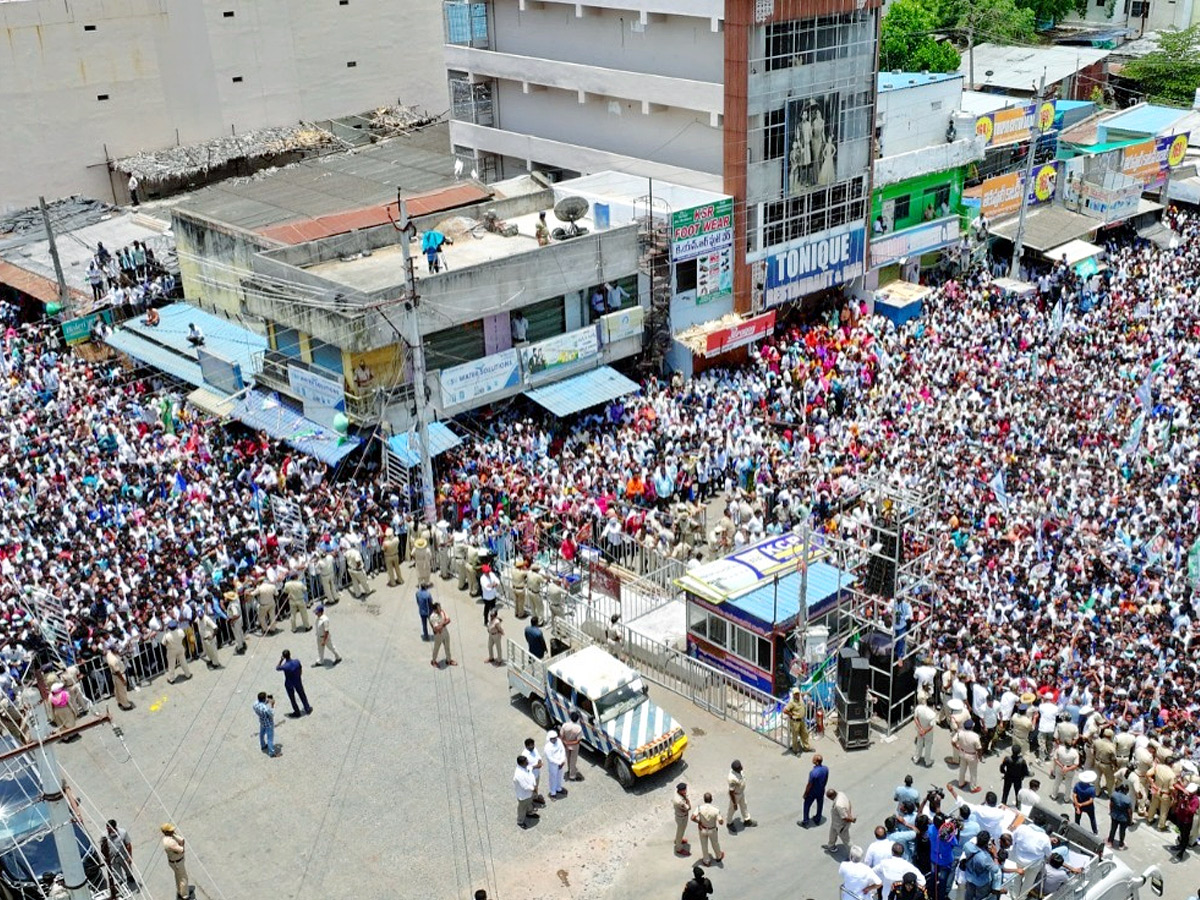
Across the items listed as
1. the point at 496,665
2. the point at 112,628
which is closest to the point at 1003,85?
the point at 496,665

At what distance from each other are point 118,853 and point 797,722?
11.0 metres

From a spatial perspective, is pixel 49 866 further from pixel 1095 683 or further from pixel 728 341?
pixel 728 341

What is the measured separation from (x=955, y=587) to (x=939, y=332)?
606 inches

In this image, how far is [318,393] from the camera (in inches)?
1233

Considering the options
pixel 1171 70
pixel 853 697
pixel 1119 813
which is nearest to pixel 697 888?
pixel 853 697

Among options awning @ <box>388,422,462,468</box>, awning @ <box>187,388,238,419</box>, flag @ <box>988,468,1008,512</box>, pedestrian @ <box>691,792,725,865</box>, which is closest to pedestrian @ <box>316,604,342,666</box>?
awning @ <box>388,422,462,468</box>

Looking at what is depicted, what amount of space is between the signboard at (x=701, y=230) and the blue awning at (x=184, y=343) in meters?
11.9

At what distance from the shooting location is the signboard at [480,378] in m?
31.6

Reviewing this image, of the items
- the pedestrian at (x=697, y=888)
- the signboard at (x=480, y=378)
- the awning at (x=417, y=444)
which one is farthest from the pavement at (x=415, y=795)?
the signboard at (x=480, y=378)

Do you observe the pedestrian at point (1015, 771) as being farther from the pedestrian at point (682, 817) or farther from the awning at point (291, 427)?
the awning at point (291, 427)

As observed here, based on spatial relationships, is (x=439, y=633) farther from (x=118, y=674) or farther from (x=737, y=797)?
(x=737, y=797)

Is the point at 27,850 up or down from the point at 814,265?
down

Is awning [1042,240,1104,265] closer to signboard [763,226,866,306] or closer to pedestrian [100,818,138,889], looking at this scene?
signboard [763,226,866,306]

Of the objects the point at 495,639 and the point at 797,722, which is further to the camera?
the point at 495,639
